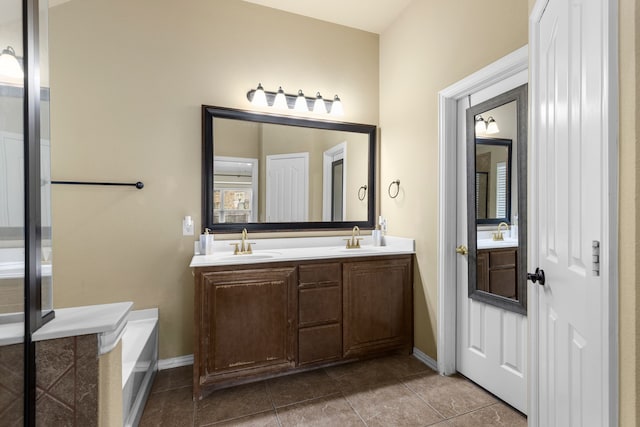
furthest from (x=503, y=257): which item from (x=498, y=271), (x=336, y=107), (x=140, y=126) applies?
(x=140, y=126)

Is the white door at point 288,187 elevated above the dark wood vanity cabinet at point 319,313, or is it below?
above

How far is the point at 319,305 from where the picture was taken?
2.24 metres

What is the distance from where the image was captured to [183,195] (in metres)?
2.40

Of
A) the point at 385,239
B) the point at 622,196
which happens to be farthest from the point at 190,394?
the point at 622,196

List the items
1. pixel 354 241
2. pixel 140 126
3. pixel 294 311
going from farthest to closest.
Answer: pixel 354 241
pixel 140 126
pixel 294 311

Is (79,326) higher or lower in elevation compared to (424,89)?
lower

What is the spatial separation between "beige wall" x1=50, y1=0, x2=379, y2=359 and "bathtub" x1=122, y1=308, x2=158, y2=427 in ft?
0.32

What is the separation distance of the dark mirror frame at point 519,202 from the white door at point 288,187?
132 cm

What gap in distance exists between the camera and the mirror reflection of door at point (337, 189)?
288 centimetres

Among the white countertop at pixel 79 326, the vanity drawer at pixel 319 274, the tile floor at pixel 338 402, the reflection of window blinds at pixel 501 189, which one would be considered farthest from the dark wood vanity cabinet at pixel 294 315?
the white countertop at pixel 79 326

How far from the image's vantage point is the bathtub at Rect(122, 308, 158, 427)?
5.34 feet

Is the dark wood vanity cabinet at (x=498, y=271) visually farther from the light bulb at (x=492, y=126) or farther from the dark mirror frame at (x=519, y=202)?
the light bulb at (x=492, y=126)

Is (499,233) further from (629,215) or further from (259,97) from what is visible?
(259,97)

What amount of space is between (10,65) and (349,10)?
257 cm
